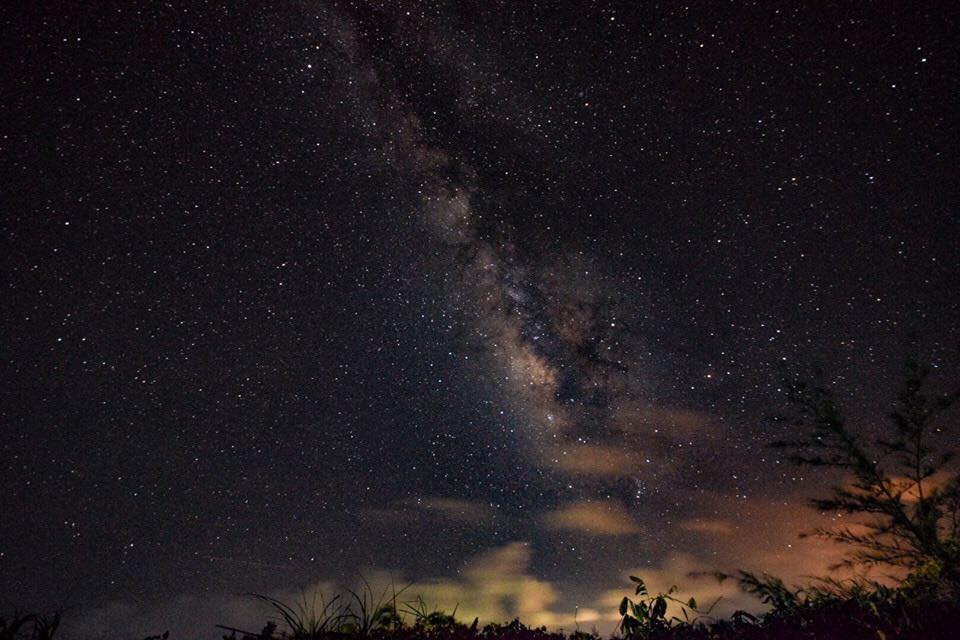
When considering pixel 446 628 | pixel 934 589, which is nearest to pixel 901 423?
pixel 934 589

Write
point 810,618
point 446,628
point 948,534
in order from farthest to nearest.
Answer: point 948,534
point 446,628
point 810,618

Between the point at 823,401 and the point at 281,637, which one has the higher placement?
the point at 823,401

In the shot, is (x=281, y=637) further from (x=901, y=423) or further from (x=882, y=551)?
(x=901, y=423)

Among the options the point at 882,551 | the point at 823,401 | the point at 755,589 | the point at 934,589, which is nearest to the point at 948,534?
the point at 882,551

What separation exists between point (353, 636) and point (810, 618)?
3.25m

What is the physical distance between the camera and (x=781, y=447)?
13.2m

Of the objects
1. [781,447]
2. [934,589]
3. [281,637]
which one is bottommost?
[281,637]

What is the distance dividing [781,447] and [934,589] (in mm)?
8336

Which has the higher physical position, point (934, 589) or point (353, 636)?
point (934, 589)

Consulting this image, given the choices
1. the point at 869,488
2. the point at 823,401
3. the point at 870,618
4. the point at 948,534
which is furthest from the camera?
the point at 823,401

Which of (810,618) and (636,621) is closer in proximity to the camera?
(810,618)

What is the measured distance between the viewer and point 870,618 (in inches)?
124

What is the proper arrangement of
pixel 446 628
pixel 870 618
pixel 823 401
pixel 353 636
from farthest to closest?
pixel 823 401
pixel 446 628
pixel 353 636
pixel 870 618

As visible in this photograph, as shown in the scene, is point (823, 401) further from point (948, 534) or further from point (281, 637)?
point (281, 637)
